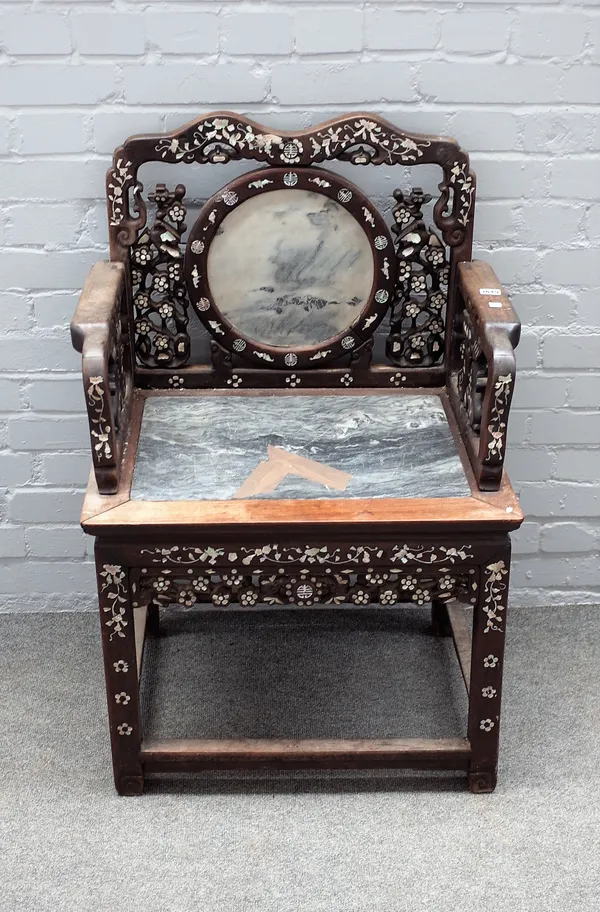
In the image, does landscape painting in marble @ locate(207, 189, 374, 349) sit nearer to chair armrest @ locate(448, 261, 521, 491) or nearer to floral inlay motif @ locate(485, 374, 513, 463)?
chair armrest @ locate(448, 261, 521, 491)

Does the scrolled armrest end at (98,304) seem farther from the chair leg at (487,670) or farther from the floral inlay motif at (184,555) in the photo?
the chair leg at (487,670)

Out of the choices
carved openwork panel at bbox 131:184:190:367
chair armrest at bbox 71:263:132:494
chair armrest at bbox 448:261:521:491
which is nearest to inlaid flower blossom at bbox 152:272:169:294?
carved openwork panel at bbox 131:184:190:367

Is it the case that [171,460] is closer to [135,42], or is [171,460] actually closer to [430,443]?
[430,443]

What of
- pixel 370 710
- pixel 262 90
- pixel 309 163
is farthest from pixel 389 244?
pixel 370 710

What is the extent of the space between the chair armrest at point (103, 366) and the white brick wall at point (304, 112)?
25 centimetres

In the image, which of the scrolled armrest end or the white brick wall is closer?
the scrolled armrest end

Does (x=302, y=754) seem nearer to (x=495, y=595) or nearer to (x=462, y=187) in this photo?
(x=495, y=595)

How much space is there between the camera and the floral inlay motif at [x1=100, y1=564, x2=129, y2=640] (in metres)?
1.72

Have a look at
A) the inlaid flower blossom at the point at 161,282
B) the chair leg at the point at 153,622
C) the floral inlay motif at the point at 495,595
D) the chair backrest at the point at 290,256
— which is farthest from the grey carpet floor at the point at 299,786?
the inlaid flower blossom at the point at 161,282

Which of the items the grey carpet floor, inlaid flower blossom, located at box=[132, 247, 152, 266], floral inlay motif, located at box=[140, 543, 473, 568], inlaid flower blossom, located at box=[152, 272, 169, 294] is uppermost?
inlaid flower blossom, located at box=[132, 247, 152, 266]

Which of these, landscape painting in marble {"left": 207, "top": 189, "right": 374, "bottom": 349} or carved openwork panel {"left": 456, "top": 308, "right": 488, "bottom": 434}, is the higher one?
landscape painting in marble {"left": 207, "top": 189, "right": 374, "bottom": 349}

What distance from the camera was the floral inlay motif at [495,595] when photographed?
68.4 inches

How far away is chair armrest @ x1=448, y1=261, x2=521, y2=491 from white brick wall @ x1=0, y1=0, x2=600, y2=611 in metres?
0.20

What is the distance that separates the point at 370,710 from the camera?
211cm
